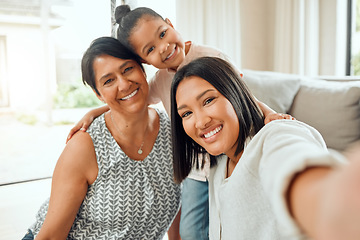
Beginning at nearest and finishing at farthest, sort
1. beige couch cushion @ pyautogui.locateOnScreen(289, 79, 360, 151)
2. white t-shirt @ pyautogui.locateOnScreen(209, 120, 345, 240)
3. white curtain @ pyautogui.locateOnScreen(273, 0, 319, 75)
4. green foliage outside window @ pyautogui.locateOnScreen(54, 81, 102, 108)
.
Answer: white t-shirt @ pyautogui.locateOnScreen(209, 120, 345, 240) < beige couch cushion @ pyautogui.locateOnScreen(289, 79, 360, 151) < white curtain @ pyautogui.locateOnScreen(273, 0, 319, 75) < green foliage outside window @ pyautogui.locateOnScreen(54, 81, 102, 108)

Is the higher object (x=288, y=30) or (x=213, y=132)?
(x=288, y=30)

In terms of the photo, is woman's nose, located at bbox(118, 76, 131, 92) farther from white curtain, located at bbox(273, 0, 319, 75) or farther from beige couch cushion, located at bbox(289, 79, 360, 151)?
white curtain, located at bbox(273, 0, 319, 75)

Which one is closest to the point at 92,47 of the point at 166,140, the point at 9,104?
the point at 166,140

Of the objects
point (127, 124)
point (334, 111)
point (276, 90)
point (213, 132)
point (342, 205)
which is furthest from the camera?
point (276, 90)

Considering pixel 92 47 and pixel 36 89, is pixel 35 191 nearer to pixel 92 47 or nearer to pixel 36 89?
pixel 36 89

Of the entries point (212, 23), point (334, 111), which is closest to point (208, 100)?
point (334, 111)

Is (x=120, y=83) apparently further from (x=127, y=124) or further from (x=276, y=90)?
(x=276, y=90)

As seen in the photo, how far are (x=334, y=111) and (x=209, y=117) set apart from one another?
4.42ft

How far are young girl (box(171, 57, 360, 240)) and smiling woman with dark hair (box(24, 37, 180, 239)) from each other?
249mm

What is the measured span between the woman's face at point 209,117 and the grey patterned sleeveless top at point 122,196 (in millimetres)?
423

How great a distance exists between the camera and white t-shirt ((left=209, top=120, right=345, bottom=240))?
433 mm

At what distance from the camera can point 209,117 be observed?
113 centimetres

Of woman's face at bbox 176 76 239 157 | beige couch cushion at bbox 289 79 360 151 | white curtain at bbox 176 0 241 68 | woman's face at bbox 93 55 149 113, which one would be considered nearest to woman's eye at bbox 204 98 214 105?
woman's face at bbox 176 76 239 157

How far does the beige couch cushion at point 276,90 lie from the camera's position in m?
2.39
